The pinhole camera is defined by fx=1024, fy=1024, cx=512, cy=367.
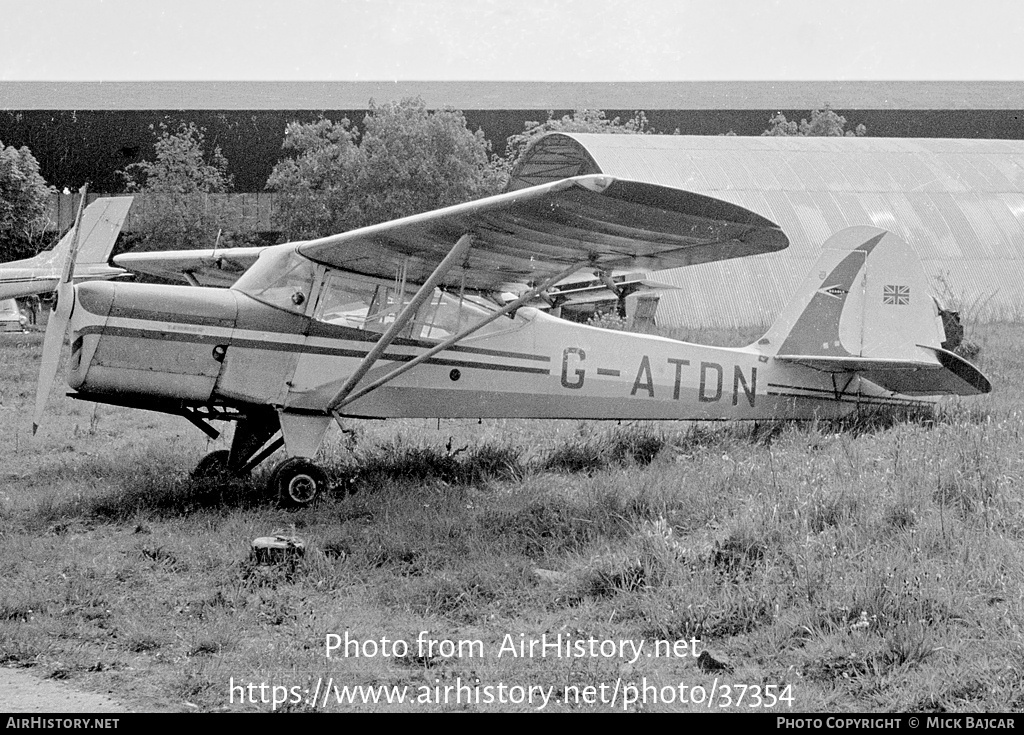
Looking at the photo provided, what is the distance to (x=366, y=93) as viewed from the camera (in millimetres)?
42969

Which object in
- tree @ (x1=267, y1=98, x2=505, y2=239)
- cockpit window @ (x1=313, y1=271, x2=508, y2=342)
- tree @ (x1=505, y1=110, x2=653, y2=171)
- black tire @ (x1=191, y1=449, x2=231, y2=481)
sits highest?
tree @ (x1=505, y1=110, x2=653, y2=171)

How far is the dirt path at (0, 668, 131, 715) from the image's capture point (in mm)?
3958

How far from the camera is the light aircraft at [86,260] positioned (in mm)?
16763

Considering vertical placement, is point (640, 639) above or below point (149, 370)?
below

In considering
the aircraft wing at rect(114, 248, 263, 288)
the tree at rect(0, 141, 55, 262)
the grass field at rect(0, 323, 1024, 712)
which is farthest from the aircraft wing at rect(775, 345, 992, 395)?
the tree at rect(0, 141, 55, 262)

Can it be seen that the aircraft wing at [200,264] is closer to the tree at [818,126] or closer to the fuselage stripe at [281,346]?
the fuselage stripe at [281,346]

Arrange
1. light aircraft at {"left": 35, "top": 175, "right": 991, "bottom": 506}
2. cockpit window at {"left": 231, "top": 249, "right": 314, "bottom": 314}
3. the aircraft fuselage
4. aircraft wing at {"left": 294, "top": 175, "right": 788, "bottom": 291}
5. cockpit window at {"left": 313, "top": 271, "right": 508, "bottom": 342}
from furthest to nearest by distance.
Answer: cockpit window at {"left": 313, "top": 271, "right": 508, "bottom": 342} < cockpit window at {"left": 231, "top": 249, "right": 314, "bottom": 314} < the aircraft fuselage < light aircraft at {"left": 35, "top": 175, "right": 991, "bottom": 506} < aircraft wing at {"left": 294, "top": 175, "right": 788, "bottom": 291}

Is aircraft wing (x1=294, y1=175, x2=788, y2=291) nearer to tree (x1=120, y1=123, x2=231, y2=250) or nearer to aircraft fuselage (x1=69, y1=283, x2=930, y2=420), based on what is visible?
aircraft fuselage (x1=69, y1=283, x2=930, y2=420)

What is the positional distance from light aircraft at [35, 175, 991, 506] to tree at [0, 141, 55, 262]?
23787 millimetres

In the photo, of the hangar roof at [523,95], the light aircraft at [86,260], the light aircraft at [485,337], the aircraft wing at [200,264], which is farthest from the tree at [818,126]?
the aircraft wing at [200,264]

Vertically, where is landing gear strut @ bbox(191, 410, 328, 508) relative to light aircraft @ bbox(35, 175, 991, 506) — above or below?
below
